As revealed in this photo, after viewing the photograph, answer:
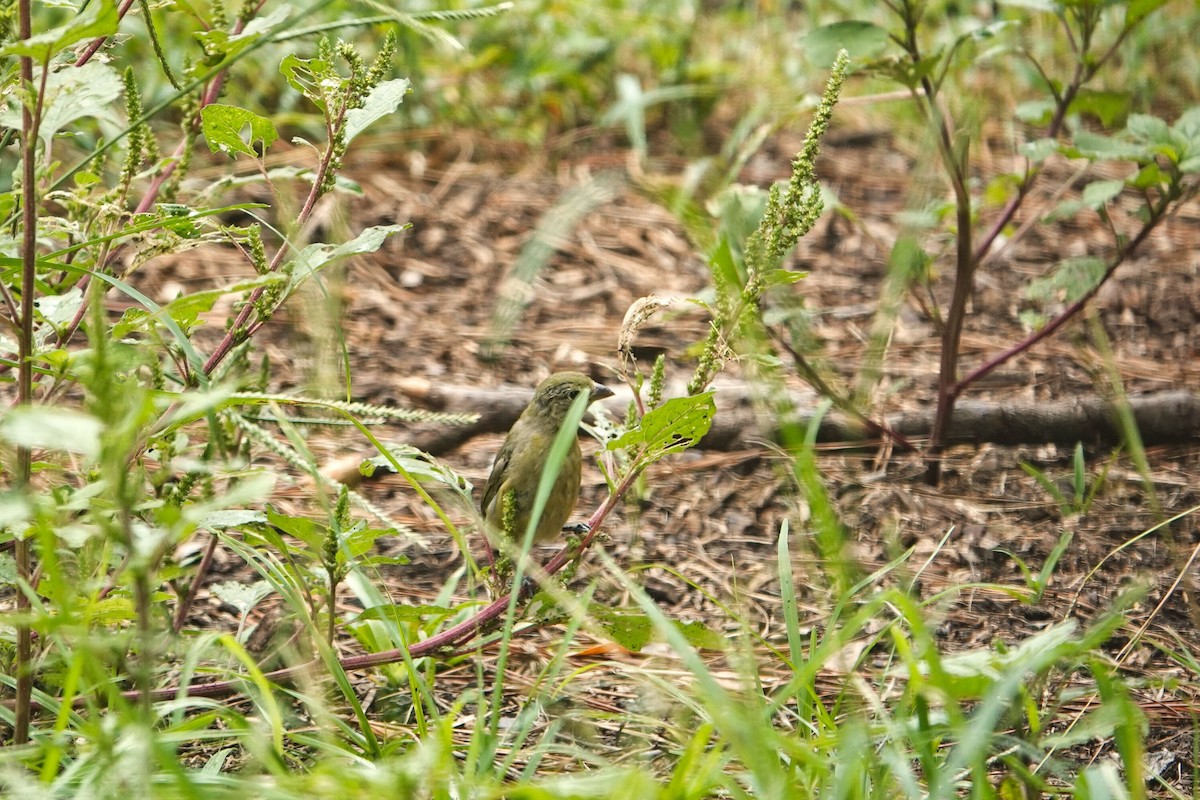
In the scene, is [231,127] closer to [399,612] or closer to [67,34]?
[67,34]

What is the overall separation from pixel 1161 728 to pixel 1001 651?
2.85 feet

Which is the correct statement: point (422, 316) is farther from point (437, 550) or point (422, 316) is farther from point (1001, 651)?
point (1001, 651)

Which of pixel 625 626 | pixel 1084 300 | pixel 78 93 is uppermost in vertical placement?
pixel 78 93

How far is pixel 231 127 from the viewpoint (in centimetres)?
241

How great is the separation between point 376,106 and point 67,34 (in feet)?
2.45

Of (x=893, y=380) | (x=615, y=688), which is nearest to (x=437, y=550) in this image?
(x=615, y=688)

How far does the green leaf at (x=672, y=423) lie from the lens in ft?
7.64

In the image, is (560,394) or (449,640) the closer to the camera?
(449,640)

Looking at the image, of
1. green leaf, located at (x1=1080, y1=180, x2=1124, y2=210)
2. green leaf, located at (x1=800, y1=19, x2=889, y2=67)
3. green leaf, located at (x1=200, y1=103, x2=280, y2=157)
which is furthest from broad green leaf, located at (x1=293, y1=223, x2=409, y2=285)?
green leaf, located at (x1=1080, y1=180, x2=1124, y2=210)

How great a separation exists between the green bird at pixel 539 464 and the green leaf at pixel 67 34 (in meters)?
1.91

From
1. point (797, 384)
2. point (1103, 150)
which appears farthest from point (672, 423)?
point (797, 384)

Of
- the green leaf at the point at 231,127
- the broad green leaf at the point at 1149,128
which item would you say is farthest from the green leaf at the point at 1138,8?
the green leaf at the point at 231,127

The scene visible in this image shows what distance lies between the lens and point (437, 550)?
12.3 feet

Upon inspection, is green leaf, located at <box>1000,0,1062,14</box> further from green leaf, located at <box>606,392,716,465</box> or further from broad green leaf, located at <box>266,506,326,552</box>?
broad green leaf, located at <box>266,506,326,552</box>
